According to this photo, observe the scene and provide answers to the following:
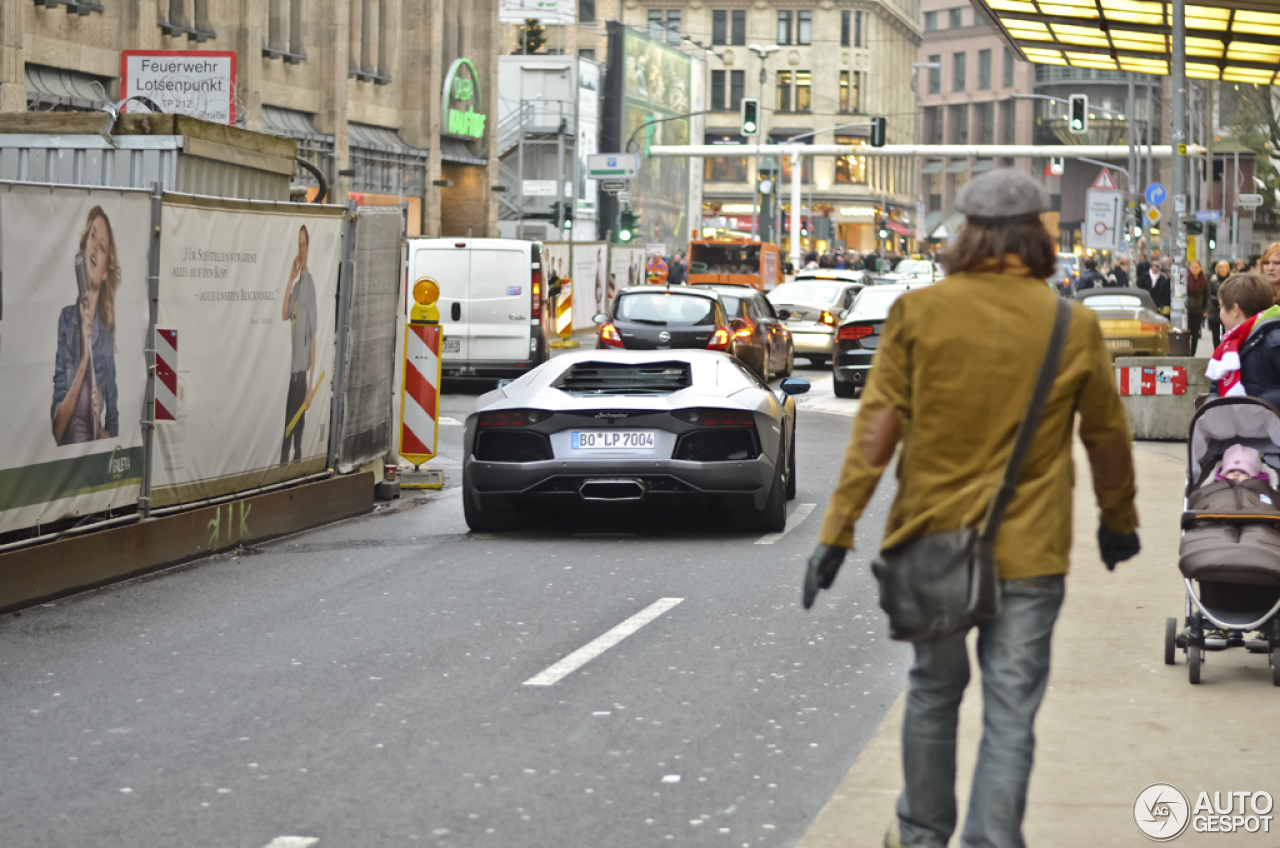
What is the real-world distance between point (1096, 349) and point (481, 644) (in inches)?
174

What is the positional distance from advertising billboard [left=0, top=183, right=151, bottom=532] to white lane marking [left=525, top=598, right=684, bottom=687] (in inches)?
120

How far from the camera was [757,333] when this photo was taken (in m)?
26.5

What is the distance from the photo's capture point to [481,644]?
820 cm

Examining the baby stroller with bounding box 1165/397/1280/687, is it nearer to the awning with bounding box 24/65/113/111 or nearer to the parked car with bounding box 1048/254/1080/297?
the awning with bounding box 24/65/113/111

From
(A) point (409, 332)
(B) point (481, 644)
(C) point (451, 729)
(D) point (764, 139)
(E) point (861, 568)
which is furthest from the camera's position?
(D) point (764, 139)

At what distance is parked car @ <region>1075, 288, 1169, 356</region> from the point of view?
2603 cm

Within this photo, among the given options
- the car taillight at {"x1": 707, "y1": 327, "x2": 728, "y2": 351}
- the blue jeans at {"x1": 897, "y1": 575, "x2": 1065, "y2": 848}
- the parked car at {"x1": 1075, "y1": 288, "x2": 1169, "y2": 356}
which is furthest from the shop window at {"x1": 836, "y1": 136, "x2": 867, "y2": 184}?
the blue jeans at {"x1": 897, "y1": 575, "x2": 1065, "y2": 848}

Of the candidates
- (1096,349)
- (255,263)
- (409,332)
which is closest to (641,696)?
(1096,349)

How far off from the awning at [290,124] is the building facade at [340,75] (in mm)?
41

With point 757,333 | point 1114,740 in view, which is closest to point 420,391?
point 1114,740

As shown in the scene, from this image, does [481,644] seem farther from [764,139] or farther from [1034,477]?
[764,139]

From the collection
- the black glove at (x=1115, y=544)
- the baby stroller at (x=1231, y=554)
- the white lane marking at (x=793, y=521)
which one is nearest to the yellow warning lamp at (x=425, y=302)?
the white lane marking at (x=793, y=521)

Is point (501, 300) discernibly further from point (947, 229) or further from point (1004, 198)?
point (947, 229)

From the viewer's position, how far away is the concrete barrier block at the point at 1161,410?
63.6 ft
